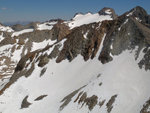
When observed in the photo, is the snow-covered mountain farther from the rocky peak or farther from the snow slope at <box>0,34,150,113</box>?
the rocky peak

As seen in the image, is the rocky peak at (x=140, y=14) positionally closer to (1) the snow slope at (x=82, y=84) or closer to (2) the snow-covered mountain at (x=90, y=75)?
(2) the snow-covered mountain at (x=90, y=75)

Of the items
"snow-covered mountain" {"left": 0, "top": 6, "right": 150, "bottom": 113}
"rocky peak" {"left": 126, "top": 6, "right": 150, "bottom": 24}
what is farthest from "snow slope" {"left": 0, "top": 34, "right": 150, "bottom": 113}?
"rocky peak" {"left": 126, "top": 6, "right": 150, "bottom": 24}

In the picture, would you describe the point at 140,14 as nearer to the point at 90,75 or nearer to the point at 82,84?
the point at 90,75

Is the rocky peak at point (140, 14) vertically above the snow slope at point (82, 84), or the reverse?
the rocky peak at point (140, 14)

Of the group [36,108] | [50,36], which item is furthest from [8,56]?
[36,108]

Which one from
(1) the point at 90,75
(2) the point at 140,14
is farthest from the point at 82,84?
(2) the point at 140,14

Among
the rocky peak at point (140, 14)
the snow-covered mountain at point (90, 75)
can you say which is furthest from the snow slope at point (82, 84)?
the rocky peak at point (140, 14)

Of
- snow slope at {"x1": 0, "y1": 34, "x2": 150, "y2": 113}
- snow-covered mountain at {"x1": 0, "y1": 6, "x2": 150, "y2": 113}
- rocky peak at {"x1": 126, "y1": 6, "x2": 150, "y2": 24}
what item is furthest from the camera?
rocky peak at {"x1": 126, "y1": 6, "x2": 150, "y2": 24}

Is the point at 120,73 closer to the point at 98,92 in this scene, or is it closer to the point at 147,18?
the point at 98,92
